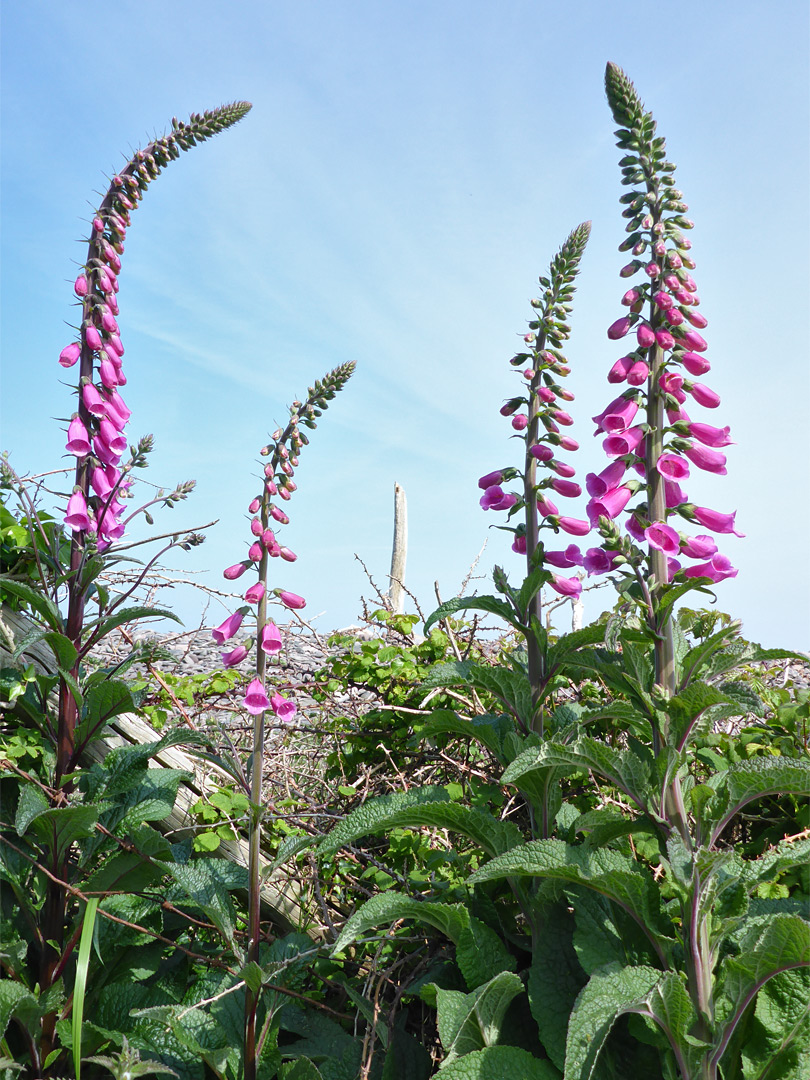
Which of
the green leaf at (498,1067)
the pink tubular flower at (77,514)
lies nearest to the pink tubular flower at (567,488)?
the green leaf at (498,1067)

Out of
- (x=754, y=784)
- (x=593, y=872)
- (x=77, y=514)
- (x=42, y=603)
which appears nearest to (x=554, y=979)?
(x=593, y=872)

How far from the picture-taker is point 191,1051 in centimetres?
239

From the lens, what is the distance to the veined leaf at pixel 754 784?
6.36 feet

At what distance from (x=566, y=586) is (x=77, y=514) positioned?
1.81m

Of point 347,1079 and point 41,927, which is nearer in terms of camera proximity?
point 347,1079

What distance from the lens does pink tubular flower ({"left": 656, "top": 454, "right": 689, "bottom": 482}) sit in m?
2.45

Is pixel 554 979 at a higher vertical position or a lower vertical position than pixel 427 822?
lower

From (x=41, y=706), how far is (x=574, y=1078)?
6.96ft

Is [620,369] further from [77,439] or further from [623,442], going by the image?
[77,439]

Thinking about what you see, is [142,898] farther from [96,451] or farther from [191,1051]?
[96,451]

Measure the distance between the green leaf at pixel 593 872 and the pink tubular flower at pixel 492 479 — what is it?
3.89 ft

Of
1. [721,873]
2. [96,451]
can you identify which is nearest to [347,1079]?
[721,873]

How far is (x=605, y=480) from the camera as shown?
8.26 feet

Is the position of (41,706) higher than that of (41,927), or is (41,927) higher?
(41,706)
